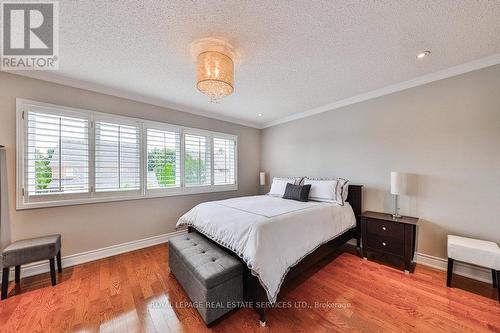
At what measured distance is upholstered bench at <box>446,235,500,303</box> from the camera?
1834 mm

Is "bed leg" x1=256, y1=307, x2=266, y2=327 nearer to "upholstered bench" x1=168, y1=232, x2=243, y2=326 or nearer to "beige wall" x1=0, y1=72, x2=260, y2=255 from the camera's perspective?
"upholstered bench" x1=168, y1=232, x2=243, y2=326

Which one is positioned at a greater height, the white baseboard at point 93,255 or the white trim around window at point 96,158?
the white trim around window at point 96,158

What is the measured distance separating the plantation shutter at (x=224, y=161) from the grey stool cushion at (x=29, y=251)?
2.58 m

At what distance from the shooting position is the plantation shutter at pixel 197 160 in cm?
370

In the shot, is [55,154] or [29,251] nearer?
[29,251]

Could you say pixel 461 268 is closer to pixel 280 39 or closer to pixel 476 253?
pixel 476 253

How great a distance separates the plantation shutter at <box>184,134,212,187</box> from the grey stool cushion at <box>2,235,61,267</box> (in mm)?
1948

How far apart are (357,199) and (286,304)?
2.07 metres

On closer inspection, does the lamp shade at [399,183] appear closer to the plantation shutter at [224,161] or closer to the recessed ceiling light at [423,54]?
the recessed ceiling light at [423,54]

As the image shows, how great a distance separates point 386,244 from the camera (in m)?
2.54

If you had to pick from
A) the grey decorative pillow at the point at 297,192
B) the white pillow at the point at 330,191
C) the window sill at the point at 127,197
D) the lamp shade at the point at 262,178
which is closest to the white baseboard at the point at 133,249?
the window sill at the point at 127,197

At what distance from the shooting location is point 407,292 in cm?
200

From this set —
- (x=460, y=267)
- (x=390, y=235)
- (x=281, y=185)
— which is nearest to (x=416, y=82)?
(x=390, y=235)

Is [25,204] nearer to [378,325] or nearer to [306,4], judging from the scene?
[306,4]
